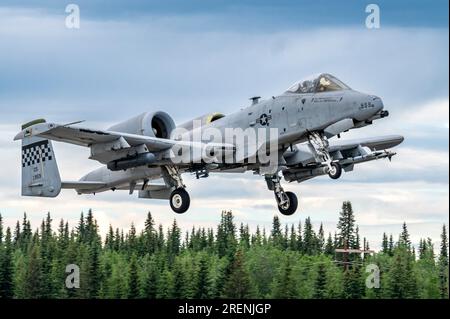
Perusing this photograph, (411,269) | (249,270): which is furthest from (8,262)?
(411,269)

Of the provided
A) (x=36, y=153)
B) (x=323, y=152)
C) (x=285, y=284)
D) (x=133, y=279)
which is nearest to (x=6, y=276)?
(x=133, y=279)

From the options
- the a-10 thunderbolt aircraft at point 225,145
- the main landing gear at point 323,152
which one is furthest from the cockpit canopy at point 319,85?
the main landing gear at point 323,152

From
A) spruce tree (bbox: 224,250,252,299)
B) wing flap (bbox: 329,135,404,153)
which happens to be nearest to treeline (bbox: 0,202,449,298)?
spruce tree (bbox: 224,250,252,299)

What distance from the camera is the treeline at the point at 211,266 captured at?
102312 mm

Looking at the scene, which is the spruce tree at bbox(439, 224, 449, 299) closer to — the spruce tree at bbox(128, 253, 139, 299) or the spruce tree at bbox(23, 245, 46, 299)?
the spruce tree at bbox(128, 253, 139, 299)

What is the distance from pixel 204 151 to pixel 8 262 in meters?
74.3

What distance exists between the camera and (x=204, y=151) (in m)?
38.0

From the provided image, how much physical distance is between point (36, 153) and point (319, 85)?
45.1ft

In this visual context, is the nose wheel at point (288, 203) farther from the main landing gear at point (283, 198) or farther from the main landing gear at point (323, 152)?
the main landing gear at point (323, 152)

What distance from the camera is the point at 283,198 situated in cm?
3916

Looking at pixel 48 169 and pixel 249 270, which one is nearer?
pixel 48 169
